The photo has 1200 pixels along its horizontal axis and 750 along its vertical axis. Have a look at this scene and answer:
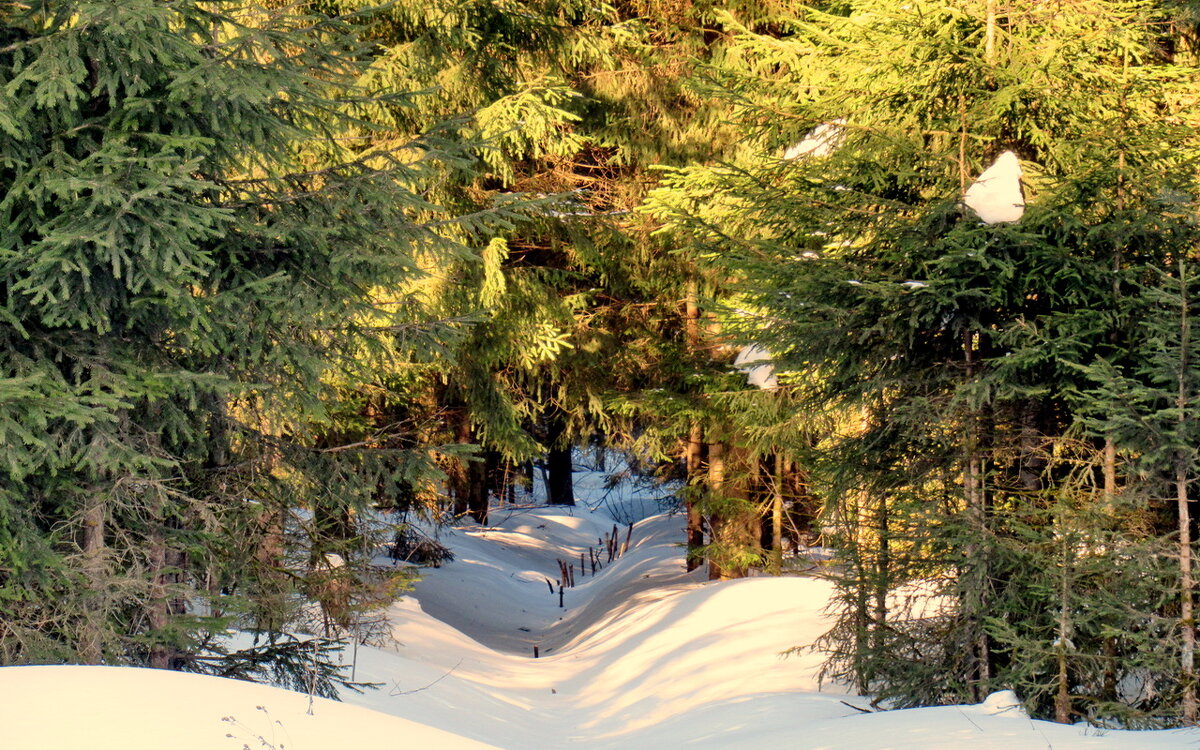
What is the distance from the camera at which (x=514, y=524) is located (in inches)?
Answer: 1020

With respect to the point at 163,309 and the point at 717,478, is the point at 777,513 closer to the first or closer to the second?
the point at 717,478

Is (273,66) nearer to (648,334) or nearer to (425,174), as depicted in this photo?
(425,174)

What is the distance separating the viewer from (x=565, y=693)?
35.8 feet

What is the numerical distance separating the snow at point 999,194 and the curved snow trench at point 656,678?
3.26m

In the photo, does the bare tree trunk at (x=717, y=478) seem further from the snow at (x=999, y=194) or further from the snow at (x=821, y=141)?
the snow at (x=999, y=194)

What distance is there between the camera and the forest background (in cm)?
525

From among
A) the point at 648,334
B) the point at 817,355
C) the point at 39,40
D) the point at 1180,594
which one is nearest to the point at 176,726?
the point at 39,40

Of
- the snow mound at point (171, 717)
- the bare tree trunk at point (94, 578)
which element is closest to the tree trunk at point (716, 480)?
the bare tree trunk at point (94, 578)

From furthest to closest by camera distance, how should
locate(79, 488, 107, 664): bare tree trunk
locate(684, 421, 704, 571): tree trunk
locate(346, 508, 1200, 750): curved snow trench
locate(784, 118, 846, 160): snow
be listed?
1. locate(684, 421, 704, 571): tree trunk
2. locate(784, 118, 846, 160): snow
3. locate(346, 508, 1200, 750): curved snow trench
4. locate(79, 488, 107, 664): bare tree trunk

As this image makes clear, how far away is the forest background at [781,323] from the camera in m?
5.25

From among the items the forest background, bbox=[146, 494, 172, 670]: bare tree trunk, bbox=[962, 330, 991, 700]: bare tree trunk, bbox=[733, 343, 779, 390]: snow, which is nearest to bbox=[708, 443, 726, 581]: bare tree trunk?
bbox=[733, 343, 779, 390]: snow

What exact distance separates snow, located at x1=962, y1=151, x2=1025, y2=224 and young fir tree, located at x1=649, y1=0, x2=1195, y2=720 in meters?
0.10

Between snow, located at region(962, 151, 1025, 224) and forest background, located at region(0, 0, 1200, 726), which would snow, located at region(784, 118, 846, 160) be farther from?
snow, located at region(962, 151, 1025, 224)

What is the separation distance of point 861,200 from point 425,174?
10.7 ft
